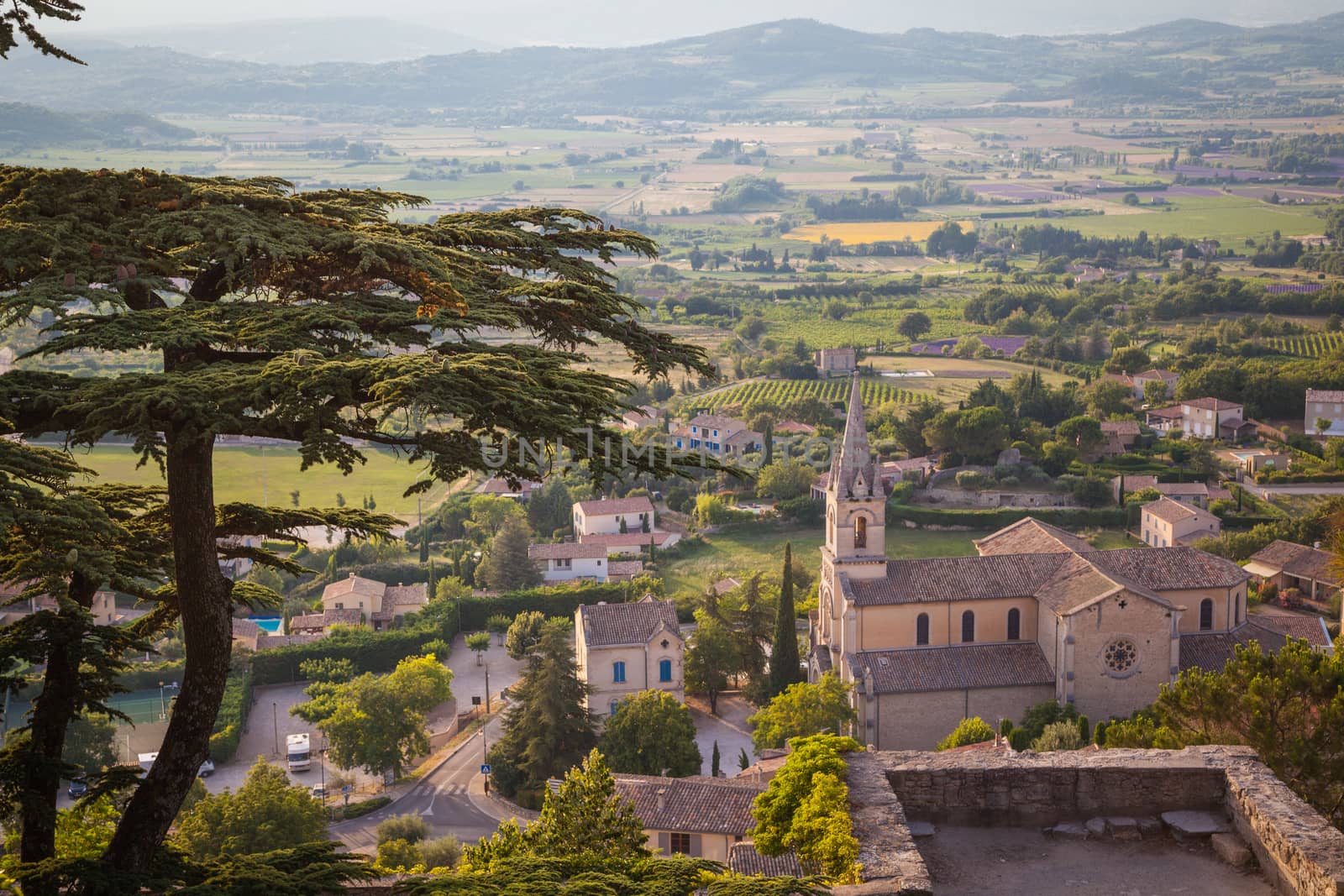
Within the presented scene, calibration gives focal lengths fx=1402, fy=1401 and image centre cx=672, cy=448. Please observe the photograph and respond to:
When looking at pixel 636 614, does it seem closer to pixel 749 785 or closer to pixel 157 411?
pixel 749 785

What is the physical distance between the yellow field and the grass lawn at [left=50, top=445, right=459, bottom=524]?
3709 inches

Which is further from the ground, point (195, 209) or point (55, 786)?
point (195, 209)

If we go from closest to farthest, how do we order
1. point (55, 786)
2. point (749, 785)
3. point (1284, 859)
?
point (55, 786)
point (1284, 859)
point (749, 785)

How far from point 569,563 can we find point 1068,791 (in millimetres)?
37259

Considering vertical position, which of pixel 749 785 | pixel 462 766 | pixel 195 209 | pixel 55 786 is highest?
pixel 195 209

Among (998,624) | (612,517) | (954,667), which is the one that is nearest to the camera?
(954,667)

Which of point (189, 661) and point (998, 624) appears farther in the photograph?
point (998, 624)

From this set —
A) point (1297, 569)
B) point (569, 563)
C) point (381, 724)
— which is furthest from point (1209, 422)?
point (381, 724)

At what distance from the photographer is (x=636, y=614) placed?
35.3 metres

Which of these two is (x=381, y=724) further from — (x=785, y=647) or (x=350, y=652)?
(x=785, y=647)

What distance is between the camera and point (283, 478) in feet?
199

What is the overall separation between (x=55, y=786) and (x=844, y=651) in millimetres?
24585

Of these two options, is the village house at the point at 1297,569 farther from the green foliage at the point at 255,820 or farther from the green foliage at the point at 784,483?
the green foliage at the point at 255,820

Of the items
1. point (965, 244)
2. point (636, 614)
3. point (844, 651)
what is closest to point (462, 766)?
point (636, 614)
